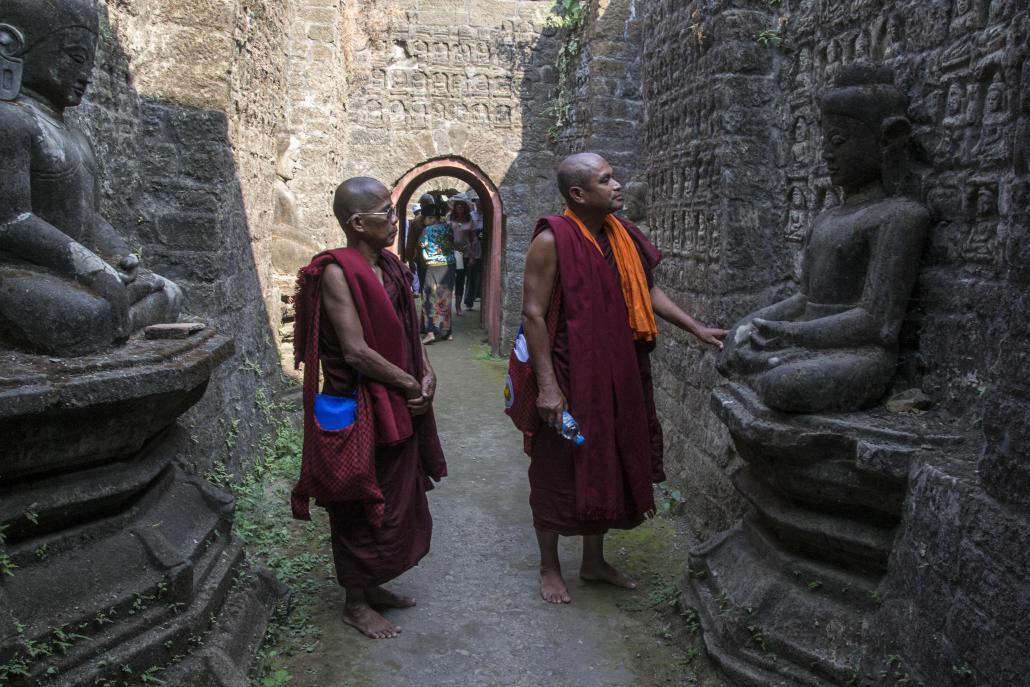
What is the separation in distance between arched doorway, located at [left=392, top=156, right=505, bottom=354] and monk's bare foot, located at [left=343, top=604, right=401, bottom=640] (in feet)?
21.4

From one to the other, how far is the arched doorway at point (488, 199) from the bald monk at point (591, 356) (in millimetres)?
6193

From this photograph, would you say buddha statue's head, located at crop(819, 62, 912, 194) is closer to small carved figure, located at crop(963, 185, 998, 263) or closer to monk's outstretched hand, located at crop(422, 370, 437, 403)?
small carved figure, located at crop(963, 185, 998, 263)

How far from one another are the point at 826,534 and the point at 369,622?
1.75 m

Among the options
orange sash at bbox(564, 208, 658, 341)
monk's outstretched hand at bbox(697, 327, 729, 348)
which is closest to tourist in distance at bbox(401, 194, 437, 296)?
orange sash at bbox(564, 208, 658, 341)

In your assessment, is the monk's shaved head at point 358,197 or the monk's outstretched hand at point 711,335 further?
the monk's outstretched hand at point 711,335

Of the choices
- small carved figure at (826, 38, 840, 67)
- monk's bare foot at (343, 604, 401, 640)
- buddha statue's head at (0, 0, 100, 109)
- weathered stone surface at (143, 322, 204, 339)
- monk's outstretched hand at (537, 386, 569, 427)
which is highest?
small carved figure at (826, 38, 840, 67)

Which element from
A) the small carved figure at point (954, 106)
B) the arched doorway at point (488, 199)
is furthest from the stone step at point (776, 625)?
the arched doorway at point (488, 199)

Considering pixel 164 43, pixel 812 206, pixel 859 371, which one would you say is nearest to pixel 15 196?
pixel 164 43

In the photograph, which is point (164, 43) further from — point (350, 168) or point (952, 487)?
point (350, 168)

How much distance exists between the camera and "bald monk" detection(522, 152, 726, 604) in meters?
3.29

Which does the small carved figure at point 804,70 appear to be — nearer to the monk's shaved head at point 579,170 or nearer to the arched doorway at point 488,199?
the monk's shaved head at point 579,170

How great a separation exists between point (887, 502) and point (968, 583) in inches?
16.8

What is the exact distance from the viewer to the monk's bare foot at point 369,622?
127 inches

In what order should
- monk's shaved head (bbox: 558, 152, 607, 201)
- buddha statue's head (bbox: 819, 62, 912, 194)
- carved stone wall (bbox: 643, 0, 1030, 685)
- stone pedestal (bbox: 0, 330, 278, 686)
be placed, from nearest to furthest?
carved stone wall (bbox: 643, 0, 1030, 685), stone pedestal (bbox: 0, 330, 278, 686), buddha statue's head (bbox: 819, 62, 912, 194), monk's shaved head (bbox: 558, 152, 607, 201)
